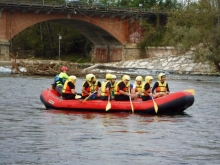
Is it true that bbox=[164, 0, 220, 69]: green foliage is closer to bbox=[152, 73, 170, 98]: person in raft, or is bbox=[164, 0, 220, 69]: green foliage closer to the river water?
the river water

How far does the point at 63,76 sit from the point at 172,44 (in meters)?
39.3

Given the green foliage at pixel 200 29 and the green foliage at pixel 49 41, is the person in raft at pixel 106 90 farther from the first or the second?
the green foliage at pixel 49 41

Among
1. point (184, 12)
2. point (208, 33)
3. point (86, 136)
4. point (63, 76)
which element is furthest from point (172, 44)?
point (86, 136)

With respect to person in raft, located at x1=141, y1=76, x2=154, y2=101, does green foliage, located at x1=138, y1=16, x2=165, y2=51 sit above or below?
above

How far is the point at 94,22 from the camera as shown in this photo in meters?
69.4

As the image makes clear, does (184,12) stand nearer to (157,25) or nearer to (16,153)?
(157,25)

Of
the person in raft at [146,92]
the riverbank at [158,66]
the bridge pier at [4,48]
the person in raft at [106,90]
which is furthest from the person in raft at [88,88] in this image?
the bridge pier at [4,48]

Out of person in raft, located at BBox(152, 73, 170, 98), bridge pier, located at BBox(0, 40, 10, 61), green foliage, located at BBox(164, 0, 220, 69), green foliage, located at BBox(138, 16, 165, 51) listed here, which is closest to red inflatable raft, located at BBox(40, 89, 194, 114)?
person in raft, located at BBox(152, 73, 170, 98)

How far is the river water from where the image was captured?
1748 centimetres

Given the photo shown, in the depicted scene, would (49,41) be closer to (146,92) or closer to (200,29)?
(200,29)

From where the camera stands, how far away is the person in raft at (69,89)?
2655 cm

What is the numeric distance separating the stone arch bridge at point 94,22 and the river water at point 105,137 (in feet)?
110

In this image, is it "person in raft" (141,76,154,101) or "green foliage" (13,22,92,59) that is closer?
"person in raft" (141,76,154,101)

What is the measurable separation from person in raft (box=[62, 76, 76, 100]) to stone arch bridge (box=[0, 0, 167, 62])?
117ft
